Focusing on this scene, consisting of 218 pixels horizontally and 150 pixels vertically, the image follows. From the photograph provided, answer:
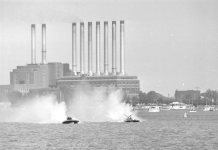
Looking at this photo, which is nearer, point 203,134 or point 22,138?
point 22,138

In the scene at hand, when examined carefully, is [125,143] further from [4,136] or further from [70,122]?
[70,122]

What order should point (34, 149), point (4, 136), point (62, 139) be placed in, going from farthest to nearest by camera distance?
point (4, 136), point (62, 139), point (34, 149)

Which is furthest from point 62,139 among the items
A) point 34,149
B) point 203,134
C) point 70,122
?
point 70,122

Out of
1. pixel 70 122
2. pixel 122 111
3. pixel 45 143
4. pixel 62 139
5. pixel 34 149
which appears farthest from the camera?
pixel 122 111

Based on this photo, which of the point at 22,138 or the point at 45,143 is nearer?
the point at 45,143

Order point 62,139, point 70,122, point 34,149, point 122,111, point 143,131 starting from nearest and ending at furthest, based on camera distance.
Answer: point 34,149
point 62,139
point 143,131
point 70,122
point 122,111

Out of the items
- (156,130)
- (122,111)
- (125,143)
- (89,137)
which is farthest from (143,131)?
(122,111)

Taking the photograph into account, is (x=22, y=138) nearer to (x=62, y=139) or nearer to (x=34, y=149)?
(x=62, y=139)

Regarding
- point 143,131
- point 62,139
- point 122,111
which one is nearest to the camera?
point 62,139
